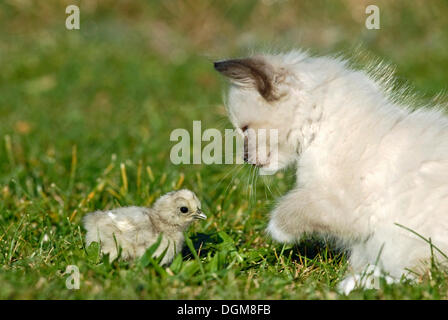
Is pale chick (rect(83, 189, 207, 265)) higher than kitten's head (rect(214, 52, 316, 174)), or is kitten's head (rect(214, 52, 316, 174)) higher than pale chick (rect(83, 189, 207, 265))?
kitten's head (rect(214, 52, 316, 174))

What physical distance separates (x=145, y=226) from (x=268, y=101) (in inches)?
32.5

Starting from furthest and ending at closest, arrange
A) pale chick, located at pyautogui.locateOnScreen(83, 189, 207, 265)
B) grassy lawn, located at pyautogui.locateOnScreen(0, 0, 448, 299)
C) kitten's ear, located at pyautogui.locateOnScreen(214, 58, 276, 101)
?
kitten's ear, located at pyautogui.locateOnScreen(214, 58, 276, 101) < pale chick, located at pyautogui.locateOnScreen(83, 189, 207, 265) < grassy lawn, located at pyautogui.locateOnScreen(0, 0, 448, 299)

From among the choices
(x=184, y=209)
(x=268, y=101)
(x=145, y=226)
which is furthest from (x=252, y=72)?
(x=145, y=226)

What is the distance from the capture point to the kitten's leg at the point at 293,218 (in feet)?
9.60

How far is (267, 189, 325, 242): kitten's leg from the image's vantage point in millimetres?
2926

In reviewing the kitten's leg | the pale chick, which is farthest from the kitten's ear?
the pale chick

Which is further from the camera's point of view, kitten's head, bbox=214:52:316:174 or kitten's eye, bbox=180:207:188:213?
kitten's head, bbox=214:52:316:174

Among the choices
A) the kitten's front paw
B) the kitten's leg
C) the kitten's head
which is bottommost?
the kitten's front paw

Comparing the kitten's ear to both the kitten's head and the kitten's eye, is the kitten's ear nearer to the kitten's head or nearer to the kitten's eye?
the kitten's head

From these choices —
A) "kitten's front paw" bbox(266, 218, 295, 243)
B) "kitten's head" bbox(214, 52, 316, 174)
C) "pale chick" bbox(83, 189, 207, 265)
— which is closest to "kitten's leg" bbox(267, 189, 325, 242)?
"kitten's front paw" bbox(266, 218, 295, 243)

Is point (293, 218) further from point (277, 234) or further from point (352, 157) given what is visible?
point (352, 157)

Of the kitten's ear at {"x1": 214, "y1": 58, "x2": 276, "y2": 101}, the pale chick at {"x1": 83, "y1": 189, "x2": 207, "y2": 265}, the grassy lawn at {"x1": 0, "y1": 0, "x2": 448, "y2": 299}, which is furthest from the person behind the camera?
the kitten's ear at {"x1": 214, "y1": 58, "x2": 276, "y2": 101}

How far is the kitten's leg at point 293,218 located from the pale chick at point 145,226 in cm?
39

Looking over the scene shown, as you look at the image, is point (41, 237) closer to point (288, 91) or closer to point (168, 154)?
point (288, 91)
